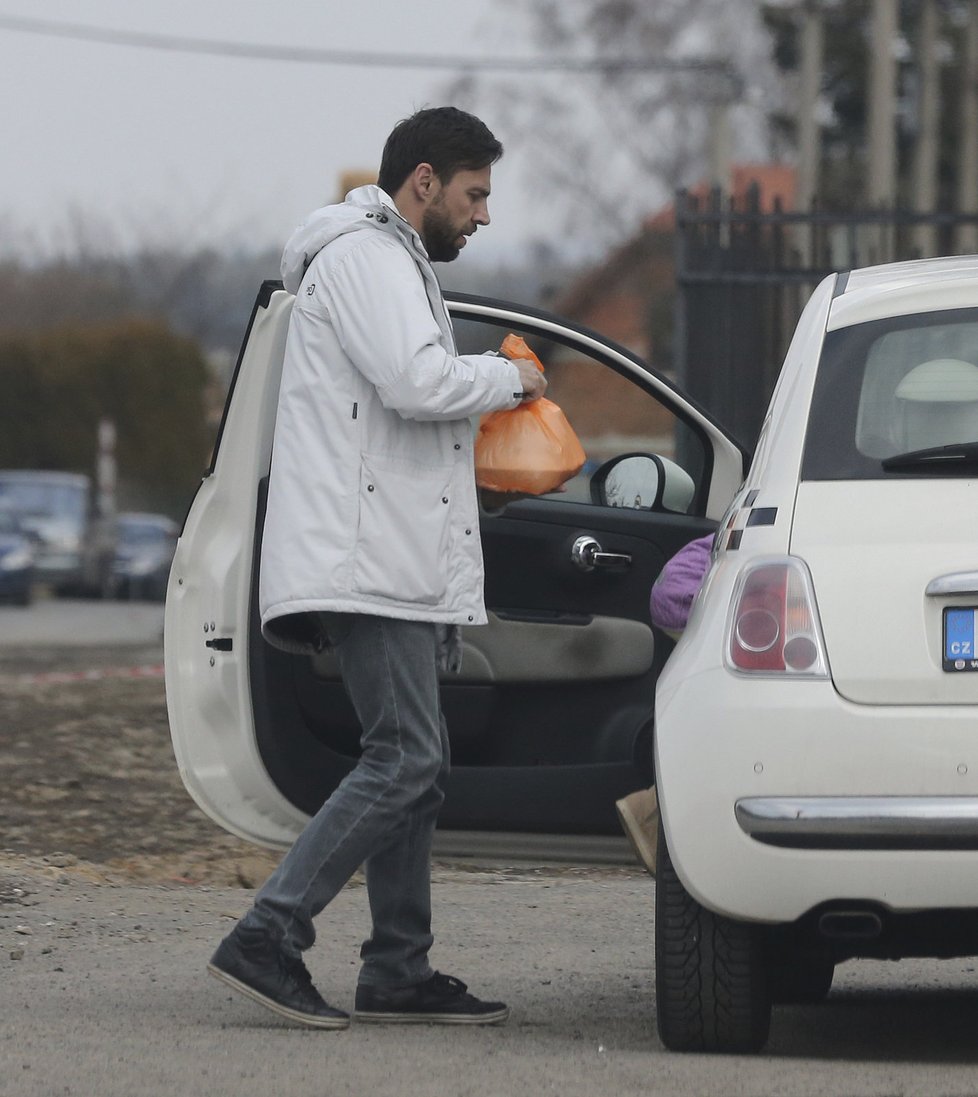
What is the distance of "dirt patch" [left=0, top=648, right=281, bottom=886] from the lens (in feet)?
23.9

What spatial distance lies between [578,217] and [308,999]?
48242 mm

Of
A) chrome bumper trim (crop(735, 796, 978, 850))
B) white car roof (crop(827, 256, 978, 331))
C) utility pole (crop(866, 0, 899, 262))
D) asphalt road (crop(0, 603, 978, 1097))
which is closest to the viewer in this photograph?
chrome bumper trim (crop(735, 796, 978, 850))

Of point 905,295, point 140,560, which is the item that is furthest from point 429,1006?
point 140,560

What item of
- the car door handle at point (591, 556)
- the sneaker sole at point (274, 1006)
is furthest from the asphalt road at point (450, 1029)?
the car door handle at point (591, 556)

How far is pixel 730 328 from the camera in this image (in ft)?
37.3

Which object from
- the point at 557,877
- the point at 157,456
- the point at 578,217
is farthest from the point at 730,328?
the point at 157,456

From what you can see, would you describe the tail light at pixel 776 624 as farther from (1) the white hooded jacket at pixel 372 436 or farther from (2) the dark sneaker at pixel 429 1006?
(2) the dark sneaker at pixel 429 1006

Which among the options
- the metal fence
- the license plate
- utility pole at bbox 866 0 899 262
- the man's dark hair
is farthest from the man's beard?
utility pole at bbox 866 0 899 262

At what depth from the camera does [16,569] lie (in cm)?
2934

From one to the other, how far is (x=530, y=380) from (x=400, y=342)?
1.13 feet

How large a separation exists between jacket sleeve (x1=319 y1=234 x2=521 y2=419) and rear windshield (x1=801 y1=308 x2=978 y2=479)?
67cm

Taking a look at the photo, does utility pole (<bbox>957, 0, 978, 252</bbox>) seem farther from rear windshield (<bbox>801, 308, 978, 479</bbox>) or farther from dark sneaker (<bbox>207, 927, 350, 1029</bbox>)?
dark sneaker (<bbox>207, 927, 350, 1029</bbox>)

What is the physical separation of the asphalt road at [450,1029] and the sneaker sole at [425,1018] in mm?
30

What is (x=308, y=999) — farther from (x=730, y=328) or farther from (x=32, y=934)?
(x=730, y=328)
